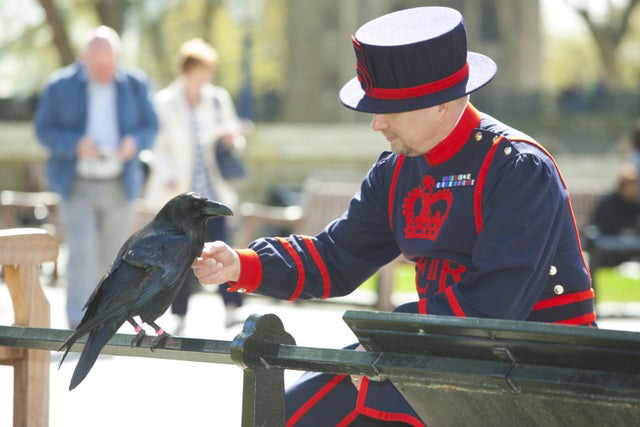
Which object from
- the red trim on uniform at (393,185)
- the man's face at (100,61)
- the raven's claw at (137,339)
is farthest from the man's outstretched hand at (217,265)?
the man's face at (100,61)

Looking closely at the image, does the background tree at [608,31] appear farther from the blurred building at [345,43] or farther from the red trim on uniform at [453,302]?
the red trim on uniform at [453,302]

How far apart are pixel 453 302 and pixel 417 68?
2.44 ft

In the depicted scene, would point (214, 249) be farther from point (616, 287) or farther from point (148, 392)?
point (616, 287)

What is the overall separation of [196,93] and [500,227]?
19.7 feet

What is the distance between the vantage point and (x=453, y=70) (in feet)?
12.0

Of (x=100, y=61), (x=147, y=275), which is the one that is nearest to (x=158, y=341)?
(x=147, y=275)

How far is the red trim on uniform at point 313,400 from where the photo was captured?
3.66 meters

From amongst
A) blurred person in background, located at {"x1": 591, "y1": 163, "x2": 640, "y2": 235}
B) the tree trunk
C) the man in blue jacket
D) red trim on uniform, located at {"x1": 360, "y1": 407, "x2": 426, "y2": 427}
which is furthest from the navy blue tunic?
the tree trunk

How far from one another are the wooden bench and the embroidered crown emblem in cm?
135

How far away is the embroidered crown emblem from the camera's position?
12.2 feet

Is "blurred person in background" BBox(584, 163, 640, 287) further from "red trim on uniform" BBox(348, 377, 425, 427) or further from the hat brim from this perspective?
"red trim on uniform" BBox(348, 377, 425, 427)

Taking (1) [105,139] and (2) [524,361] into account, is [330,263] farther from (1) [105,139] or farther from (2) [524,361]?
(1) [105,139]

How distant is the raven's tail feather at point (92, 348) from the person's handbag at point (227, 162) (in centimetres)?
565

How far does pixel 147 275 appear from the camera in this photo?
3.60m
